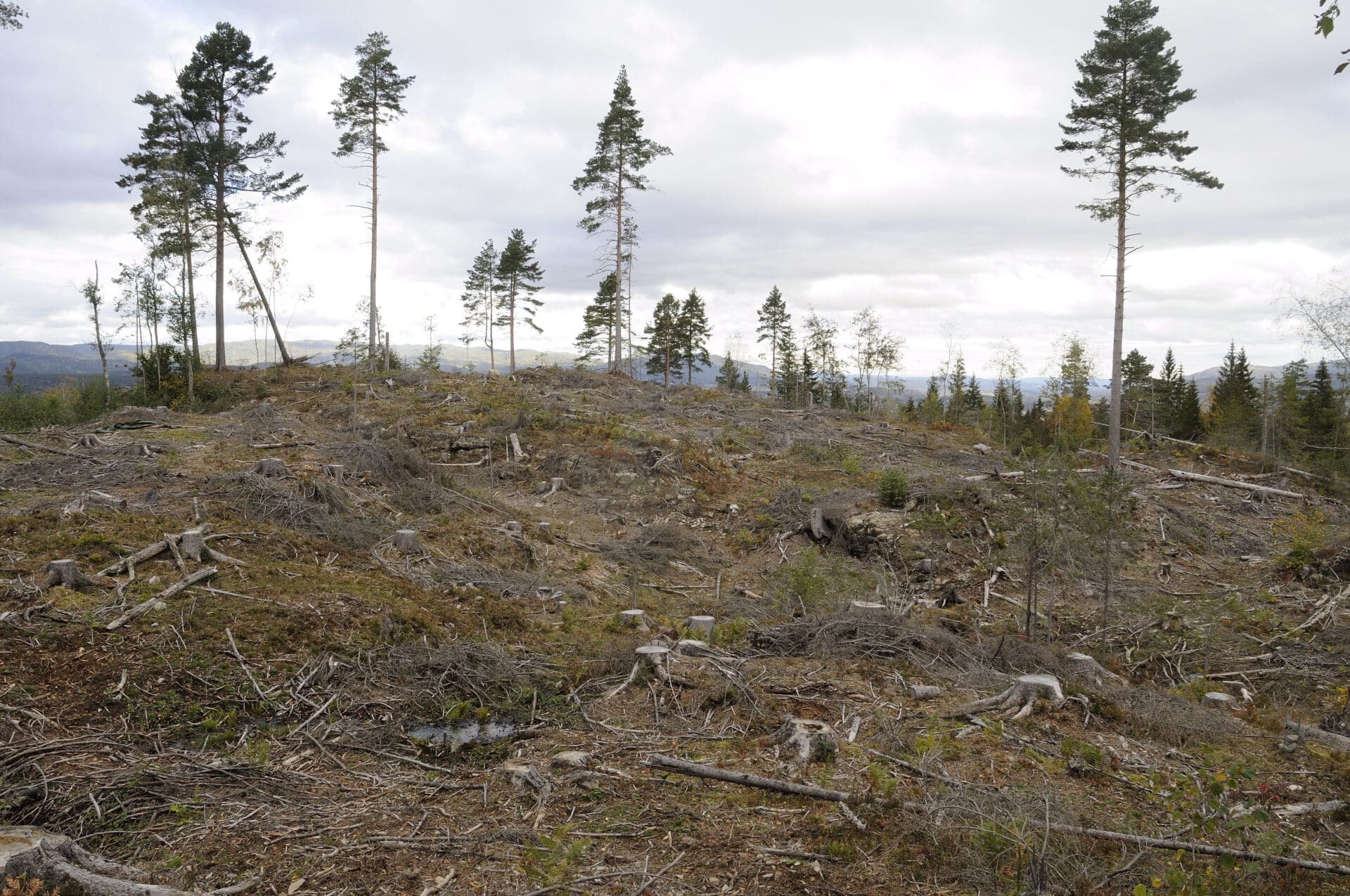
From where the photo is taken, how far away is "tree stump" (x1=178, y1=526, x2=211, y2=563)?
7.86 meters

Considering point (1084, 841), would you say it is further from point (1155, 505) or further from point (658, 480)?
point (1155, 505)

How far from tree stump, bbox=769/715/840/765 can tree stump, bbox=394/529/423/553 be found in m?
6.68

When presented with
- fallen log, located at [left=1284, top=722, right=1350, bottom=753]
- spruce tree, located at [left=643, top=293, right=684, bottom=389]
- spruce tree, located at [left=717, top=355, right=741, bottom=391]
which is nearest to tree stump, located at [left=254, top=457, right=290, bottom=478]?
fallen log, located at [left=1284, top=722, right=1350, bottom=753]

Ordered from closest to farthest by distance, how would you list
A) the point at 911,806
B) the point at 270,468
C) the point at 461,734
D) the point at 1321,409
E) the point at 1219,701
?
the point at 911,806
the point at 461,734
the point at 1219,701
the point at 270,468
the point at 1321,409

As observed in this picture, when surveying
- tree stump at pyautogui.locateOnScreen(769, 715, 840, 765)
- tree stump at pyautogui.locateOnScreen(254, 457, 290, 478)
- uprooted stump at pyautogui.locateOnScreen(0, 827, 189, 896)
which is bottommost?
tree stump at pyautogui.locateOnScreen(769, 715, 840, 765)

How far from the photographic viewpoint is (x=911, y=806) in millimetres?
4281

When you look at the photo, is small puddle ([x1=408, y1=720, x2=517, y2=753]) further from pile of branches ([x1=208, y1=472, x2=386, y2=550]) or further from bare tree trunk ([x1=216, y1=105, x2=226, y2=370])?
bare tree trunk ([x1=216, y1=105, x2=226, y2=370])

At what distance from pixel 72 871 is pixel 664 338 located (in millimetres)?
45072

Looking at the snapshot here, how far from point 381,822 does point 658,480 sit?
1298 centimetres

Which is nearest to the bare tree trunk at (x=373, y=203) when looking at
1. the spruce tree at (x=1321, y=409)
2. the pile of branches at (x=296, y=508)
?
the pile of branches at (x=296, y=508)

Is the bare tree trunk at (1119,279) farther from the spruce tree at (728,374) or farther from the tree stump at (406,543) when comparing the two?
the spruce tree at (728,374)

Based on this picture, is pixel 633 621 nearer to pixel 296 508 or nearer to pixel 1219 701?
pixel 296 508

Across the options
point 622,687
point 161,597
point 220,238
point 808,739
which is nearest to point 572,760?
point 622,687

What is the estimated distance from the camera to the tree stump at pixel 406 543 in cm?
1020
